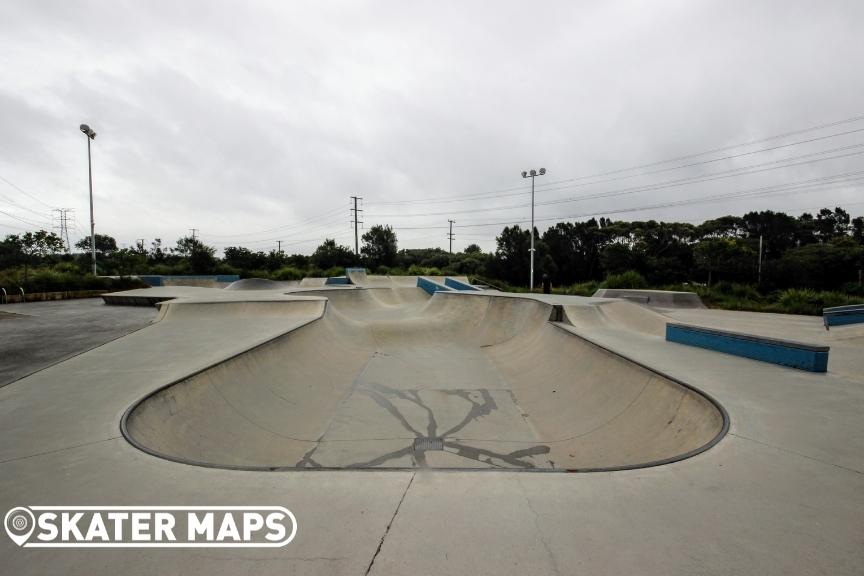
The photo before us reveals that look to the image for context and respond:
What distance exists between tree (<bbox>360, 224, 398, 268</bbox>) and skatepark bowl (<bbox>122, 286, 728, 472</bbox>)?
55.5 meters

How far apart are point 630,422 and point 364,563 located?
456 centimetres

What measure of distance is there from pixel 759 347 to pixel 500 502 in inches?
258

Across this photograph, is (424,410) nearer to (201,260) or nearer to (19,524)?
(19,524)

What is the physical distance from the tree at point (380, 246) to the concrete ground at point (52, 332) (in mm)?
52297

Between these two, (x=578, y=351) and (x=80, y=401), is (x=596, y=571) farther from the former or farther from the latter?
(x=578, y=351)

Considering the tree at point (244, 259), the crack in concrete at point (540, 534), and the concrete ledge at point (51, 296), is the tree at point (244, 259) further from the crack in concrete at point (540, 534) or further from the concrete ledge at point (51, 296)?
the crack in concrete at point (540, 534)

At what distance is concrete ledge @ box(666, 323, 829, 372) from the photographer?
5.94 metres

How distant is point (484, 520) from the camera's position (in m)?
2.53

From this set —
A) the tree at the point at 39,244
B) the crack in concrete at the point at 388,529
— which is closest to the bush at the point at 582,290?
the crack in concrete at the point at 388,529

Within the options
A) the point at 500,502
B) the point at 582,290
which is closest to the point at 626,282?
the point at 582,290

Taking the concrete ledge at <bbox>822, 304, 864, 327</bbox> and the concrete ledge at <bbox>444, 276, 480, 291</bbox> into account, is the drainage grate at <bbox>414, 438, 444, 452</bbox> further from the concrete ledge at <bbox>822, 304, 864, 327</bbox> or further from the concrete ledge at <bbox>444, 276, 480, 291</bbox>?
the concrete ledge at <bbox>444, 276, 480, 291</bbox>

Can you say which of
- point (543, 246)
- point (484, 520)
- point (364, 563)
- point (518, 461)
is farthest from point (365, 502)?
point (543, 246)

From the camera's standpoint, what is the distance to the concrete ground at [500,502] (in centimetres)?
214

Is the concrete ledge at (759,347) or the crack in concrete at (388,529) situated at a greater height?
the concrete ledge at (759,347)
